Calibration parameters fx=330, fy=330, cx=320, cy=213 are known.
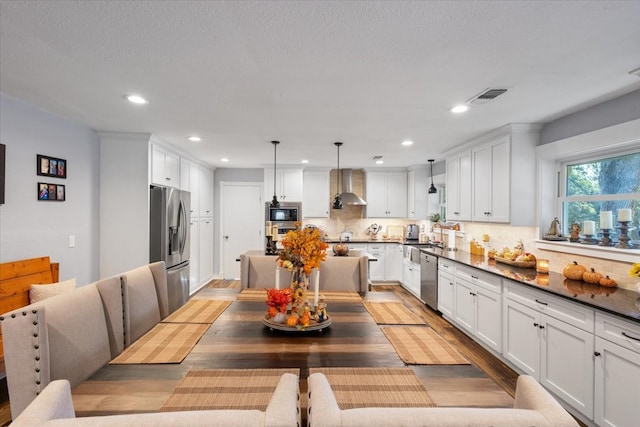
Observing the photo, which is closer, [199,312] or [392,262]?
[199,312]

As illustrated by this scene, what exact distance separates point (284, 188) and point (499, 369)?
4.64 metres

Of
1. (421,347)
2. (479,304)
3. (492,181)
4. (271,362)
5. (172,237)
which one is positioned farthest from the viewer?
(172,237)

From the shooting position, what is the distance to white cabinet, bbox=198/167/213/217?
607cm

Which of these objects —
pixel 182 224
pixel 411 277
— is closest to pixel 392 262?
pixel 411 277

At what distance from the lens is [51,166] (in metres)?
3.13

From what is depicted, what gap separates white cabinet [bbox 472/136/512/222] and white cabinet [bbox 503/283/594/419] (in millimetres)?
1071

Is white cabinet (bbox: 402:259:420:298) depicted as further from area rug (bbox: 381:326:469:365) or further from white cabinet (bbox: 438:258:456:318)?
area rug (bbox: 381:326:469:365)

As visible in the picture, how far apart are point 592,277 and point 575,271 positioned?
0.14 metres

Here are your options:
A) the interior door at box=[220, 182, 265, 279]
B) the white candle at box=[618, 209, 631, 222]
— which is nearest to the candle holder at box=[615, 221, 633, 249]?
the white candle at box=[618, 209, 631, 222]

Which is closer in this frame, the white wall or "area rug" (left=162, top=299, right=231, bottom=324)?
"area rug" (left=162, top=299, right=231, bottom=324)

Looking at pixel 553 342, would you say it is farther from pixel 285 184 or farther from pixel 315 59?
pixel 285 184

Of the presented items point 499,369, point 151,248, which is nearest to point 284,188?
point 151,248

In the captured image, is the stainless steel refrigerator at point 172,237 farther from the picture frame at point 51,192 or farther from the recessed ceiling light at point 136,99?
the recessed ceiling light at point 136,99

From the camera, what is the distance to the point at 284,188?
6543 mm
